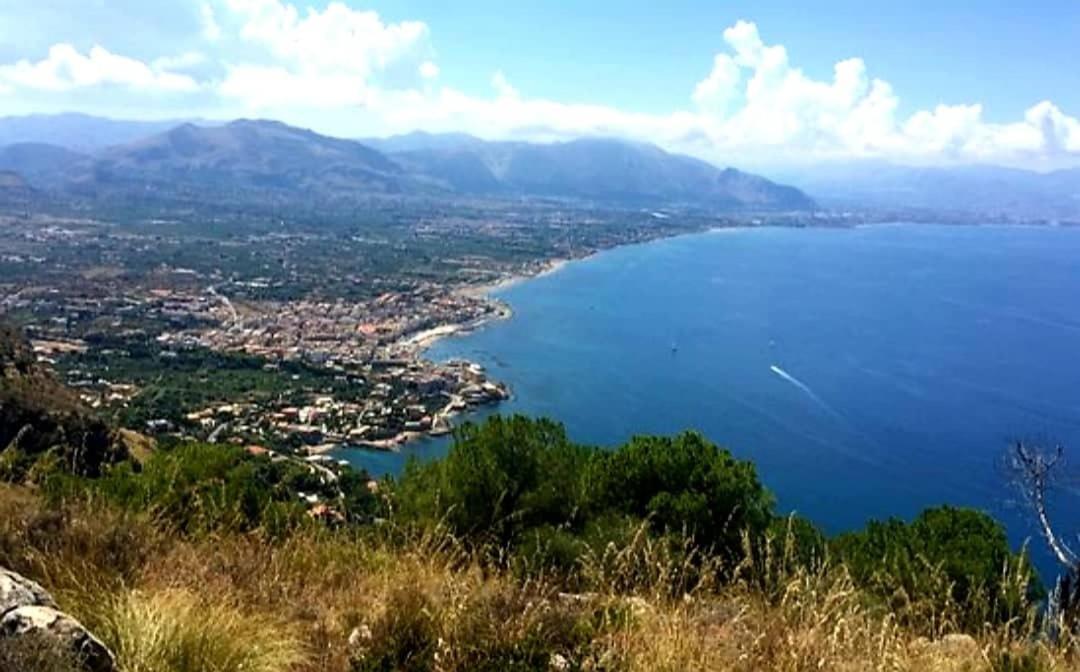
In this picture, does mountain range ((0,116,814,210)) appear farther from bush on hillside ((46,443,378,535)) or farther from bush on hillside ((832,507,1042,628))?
bush on hillside ((832,507,1042,628))

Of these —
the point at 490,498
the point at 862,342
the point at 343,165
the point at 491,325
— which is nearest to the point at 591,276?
the point at 491,325

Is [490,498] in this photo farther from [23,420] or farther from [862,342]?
[862,342]

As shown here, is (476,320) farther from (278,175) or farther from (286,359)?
(278,175)

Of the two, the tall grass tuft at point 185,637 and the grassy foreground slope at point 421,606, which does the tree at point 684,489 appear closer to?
the grassy foreground slope at point 421,606

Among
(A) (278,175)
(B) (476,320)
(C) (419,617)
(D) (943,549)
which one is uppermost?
(A) (278,175)

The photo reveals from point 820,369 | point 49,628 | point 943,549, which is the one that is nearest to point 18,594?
point 49,628

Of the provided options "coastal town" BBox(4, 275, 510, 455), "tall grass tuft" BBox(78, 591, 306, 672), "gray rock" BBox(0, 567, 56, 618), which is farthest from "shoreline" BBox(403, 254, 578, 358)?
"gray rock" BBox(0, 567, 56, 618)
